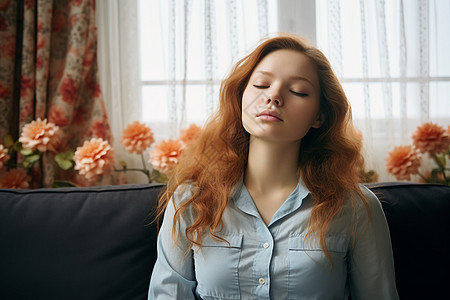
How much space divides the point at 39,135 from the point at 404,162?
1.38 meters

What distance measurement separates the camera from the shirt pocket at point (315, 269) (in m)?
0.97

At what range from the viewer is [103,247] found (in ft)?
3.91

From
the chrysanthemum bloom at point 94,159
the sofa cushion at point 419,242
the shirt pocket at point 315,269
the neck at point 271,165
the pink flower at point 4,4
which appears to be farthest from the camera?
the pink flower at point 4,4

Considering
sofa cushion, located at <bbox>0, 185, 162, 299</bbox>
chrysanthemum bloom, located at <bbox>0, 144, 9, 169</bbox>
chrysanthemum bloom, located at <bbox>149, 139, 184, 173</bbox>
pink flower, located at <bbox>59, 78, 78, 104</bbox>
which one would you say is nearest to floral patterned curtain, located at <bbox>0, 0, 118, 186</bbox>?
pink flower, located at <bbox>59, 78, 78, 104</bbox>

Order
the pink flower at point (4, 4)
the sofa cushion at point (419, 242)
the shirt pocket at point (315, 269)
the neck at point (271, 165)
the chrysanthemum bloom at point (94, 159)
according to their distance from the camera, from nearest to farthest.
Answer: the shirt pocket at point (315, 269) → the neck at point (271, 165) → the sofa cushion at point (419, 242) → the chrysanthemum bloom at point (94, 159) → the pink flower at point (4, 4)

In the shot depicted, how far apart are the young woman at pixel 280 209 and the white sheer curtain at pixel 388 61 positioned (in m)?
0.64

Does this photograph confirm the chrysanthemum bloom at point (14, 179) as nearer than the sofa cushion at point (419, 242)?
No

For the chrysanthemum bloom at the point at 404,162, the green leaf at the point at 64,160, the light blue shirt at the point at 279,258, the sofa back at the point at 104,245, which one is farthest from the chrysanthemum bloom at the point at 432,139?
the green leaf at the point at 64,160

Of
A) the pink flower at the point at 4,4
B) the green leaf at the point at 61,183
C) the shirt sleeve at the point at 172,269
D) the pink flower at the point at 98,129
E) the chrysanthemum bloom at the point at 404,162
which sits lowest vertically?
the shirt sleeve at the point at 172,269

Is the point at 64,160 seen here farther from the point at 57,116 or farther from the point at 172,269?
the point at 172,269

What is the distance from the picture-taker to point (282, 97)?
0.99 metres

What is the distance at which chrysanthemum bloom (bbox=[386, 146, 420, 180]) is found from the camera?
4.97 feet

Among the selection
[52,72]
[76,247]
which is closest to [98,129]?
[52,72]

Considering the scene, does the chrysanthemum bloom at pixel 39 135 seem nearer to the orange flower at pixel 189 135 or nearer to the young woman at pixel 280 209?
the orange flower at pixel 189 135
